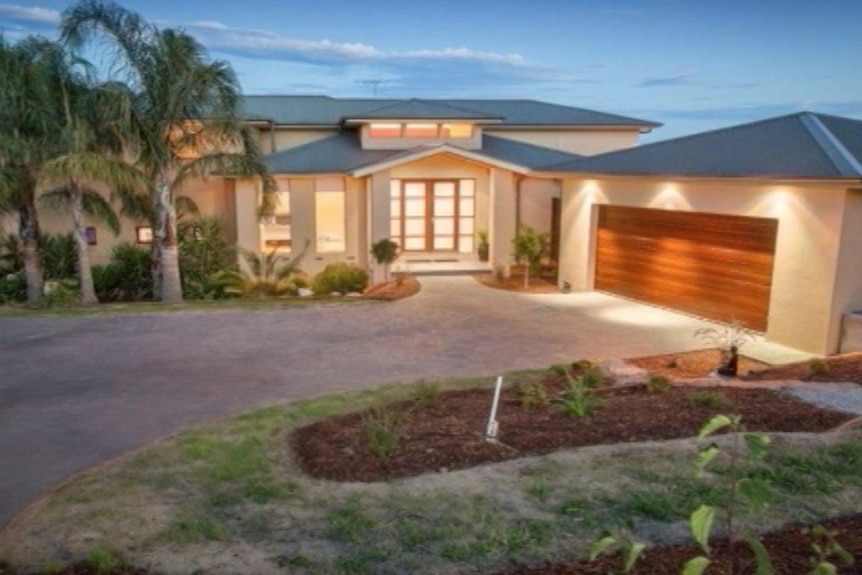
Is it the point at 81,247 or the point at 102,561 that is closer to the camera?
the point at 102,561

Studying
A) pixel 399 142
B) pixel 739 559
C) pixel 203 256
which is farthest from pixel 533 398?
pixel 399 142

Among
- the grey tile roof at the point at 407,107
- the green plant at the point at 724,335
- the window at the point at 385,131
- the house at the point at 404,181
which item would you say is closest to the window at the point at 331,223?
the house at the point at 404,181

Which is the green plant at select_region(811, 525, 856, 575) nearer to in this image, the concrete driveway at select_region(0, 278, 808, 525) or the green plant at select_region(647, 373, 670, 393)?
the green plant at select_region(647, 373, 670, 393)

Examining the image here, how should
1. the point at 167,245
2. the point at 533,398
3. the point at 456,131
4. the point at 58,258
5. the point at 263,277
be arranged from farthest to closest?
the point at 456,131 < the point at 263,277 < the point at 58,258 < the point at 167,245 < the point at 533,398

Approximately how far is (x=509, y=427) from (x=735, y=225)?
26.8ft

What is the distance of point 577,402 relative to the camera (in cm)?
678

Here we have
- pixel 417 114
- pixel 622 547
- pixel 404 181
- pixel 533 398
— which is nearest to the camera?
pixel 622 547

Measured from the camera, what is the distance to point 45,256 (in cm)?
1670

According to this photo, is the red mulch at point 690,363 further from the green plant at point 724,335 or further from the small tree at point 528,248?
the small tree at point 528,248

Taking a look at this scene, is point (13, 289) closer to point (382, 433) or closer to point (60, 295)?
point (60, 295)

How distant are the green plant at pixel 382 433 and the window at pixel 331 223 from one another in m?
12.7

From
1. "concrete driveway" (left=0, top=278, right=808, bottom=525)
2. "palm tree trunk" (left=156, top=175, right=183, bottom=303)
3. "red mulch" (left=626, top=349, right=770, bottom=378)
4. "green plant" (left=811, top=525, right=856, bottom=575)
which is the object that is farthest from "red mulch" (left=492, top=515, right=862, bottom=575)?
"palm tree trunk" (left=156, top=175, right=183, bottom=303)

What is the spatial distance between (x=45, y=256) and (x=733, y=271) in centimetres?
1560

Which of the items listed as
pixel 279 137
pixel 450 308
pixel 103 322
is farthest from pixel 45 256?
pixel 450 308
